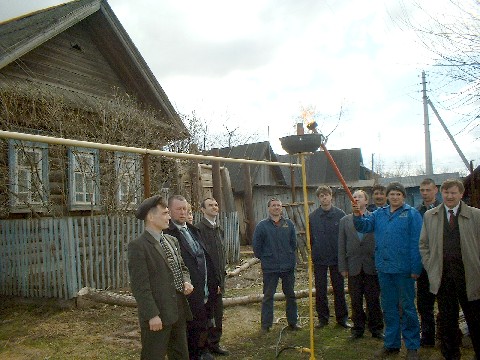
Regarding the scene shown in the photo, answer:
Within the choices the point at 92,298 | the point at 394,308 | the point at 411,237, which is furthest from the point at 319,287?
the point at 92,298

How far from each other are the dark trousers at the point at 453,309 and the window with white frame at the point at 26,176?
7.26 meters

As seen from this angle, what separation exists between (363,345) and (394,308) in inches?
27.4

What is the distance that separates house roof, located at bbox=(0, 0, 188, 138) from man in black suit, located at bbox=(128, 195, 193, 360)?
6.98 metres

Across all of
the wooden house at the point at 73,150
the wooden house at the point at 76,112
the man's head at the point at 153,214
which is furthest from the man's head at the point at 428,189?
the wooden house at the point at 76,112

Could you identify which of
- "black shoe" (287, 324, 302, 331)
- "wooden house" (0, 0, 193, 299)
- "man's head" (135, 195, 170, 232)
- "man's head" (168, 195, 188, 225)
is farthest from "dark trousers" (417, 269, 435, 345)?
"wooden house" (0, 0, 193, 299)

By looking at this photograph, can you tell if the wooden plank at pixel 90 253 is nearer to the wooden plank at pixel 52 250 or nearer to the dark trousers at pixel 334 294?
the wooden plank at pixel 52 250

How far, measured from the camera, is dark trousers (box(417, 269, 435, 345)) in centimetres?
494

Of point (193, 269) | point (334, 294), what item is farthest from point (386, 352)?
point (193, 269)

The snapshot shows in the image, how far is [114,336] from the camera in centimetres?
569

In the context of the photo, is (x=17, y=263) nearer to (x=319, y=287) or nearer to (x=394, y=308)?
(x=319, y=287)

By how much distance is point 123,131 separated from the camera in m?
9.77

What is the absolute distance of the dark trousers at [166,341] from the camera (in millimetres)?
3363

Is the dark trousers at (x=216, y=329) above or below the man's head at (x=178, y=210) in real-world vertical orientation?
below

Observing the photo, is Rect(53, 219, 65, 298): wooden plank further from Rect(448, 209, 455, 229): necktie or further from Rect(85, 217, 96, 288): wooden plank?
Rect(448, 209, 455, 229): necktie
